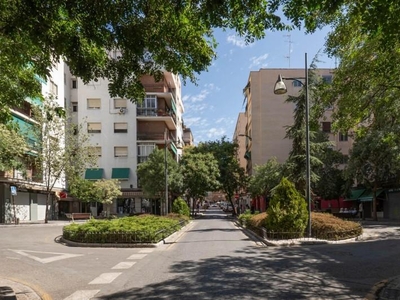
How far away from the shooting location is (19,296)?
809 cm

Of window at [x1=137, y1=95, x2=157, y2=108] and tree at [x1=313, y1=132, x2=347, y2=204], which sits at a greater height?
window at [x1=137, y1=95, x2=157, y2=108]

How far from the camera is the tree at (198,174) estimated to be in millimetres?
49656

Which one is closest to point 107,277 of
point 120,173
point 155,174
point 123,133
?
point 155,174

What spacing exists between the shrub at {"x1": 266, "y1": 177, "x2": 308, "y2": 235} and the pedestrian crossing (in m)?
6.01

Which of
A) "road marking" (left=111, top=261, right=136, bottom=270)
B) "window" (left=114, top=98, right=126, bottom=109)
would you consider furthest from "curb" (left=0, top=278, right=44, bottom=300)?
"window" (left=114, top=98, right=126, bottom=109)

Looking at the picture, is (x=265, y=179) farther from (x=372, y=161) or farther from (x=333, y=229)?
(x=333, y=229)

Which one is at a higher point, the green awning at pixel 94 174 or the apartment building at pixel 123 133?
the apartment building at pixel 123 133

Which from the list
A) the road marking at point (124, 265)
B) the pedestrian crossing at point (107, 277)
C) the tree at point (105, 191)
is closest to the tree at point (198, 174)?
the tree at point (105, 191)

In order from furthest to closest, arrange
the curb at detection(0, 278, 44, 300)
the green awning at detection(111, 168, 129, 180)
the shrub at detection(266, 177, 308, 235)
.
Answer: the green awning at detection(111, 168, 129, 180), the shrub at detection(266, 177, 308, 235), the curb at detection(0, 278, 44, 300)

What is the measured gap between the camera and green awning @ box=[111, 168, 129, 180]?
5050 cm

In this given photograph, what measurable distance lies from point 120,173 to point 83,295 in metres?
43.2

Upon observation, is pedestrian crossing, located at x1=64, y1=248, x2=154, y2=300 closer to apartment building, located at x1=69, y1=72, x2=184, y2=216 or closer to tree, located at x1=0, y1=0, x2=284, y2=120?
tree, located at x1=0, y1=0, x2=284, y2=120

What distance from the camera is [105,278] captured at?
9.74m

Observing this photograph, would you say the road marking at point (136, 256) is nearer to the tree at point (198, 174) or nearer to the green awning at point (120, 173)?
the tree at point (198, 174)
